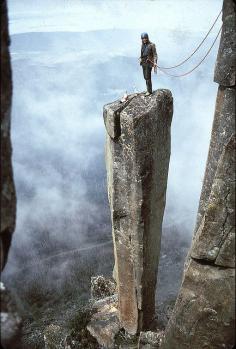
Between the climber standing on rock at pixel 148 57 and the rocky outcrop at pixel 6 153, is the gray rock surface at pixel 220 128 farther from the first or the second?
the rocky outcrop at pixel 6 153

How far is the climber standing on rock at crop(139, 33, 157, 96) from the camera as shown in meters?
6.95

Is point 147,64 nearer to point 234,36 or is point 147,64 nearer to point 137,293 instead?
point 234,36

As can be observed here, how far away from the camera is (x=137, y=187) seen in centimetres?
719

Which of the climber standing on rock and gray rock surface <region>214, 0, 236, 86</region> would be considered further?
the climber standing on rock

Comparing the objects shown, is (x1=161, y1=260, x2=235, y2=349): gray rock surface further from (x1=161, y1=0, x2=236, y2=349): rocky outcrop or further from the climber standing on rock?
the climber standing on rock

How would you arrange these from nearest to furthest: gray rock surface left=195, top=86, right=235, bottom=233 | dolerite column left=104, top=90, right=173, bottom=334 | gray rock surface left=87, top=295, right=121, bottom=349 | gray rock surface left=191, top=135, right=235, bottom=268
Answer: gray rock surface left=191, top=135, right=235, bottom=268 → dolerite column left=104, top=90, right=173, bottom=334 → gray rock surface left=195, top=86, right=235, bottom=233 → gray rock surface left=87, top=295, right=121, bottom=349

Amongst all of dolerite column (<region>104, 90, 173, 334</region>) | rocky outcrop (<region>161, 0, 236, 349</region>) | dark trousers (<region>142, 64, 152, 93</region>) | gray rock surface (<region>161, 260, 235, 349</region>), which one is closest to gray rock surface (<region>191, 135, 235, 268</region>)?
rocky outcrop (<region>161, 0, 236, 349</region>)

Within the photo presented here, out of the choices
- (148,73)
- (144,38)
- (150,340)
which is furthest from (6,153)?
(150,340)

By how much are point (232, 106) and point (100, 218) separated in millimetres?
22879

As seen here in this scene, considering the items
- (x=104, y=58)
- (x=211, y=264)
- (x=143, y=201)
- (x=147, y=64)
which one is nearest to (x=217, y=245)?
(x=211, y=264)

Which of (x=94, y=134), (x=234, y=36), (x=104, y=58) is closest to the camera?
(x=234, y=36)

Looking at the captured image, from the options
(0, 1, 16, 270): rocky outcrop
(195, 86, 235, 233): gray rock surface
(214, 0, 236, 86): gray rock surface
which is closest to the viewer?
(0, 1, 16, 270): rocky outcrop

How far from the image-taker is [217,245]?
16.5 feet

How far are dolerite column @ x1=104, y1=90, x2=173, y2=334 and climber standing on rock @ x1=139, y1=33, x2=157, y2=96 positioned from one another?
1.22ft
